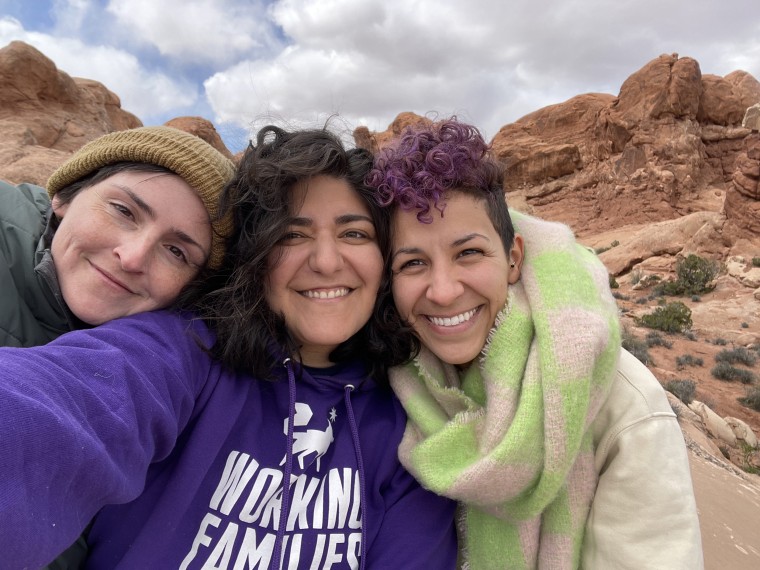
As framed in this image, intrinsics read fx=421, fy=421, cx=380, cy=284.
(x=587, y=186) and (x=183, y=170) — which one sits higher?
(x=587, y=186)

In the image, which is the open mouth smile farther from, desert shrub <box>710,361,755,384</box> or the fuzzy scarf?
desert shrub <box>710,361,755,384</box>

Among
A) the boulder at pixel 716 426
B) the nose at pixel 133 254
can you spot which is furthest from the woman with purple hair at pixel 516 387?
the boulder at pixel 716 426

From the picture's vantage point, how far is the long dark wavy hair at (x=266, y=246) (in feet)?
4.74

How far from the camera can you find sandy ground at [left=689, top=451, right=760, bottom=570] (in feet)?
9.16

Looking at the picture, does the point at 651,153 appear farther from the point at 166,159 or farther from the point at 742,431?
the point at 166,159

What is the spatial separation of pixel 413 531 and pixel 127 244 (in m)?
1.36

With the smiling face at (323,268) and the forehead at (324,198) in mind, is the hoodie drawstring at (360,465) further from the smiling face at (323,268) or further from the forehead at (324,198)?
the forehead at (324,198)

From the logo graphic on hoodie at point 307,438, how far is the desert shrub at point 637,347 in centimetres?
806

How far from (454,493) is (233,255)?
1.20 meters

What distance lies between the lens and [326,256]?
1507mm

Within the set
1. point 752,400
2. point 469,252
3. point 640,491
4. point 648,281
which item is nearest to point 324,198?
point 469,252

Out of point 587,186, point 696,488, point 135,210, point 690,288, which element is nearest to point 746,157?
point 690,288

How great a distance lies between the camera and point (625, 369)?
148 cm

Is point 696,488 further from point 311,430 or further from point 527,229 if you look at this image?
point 311,430
